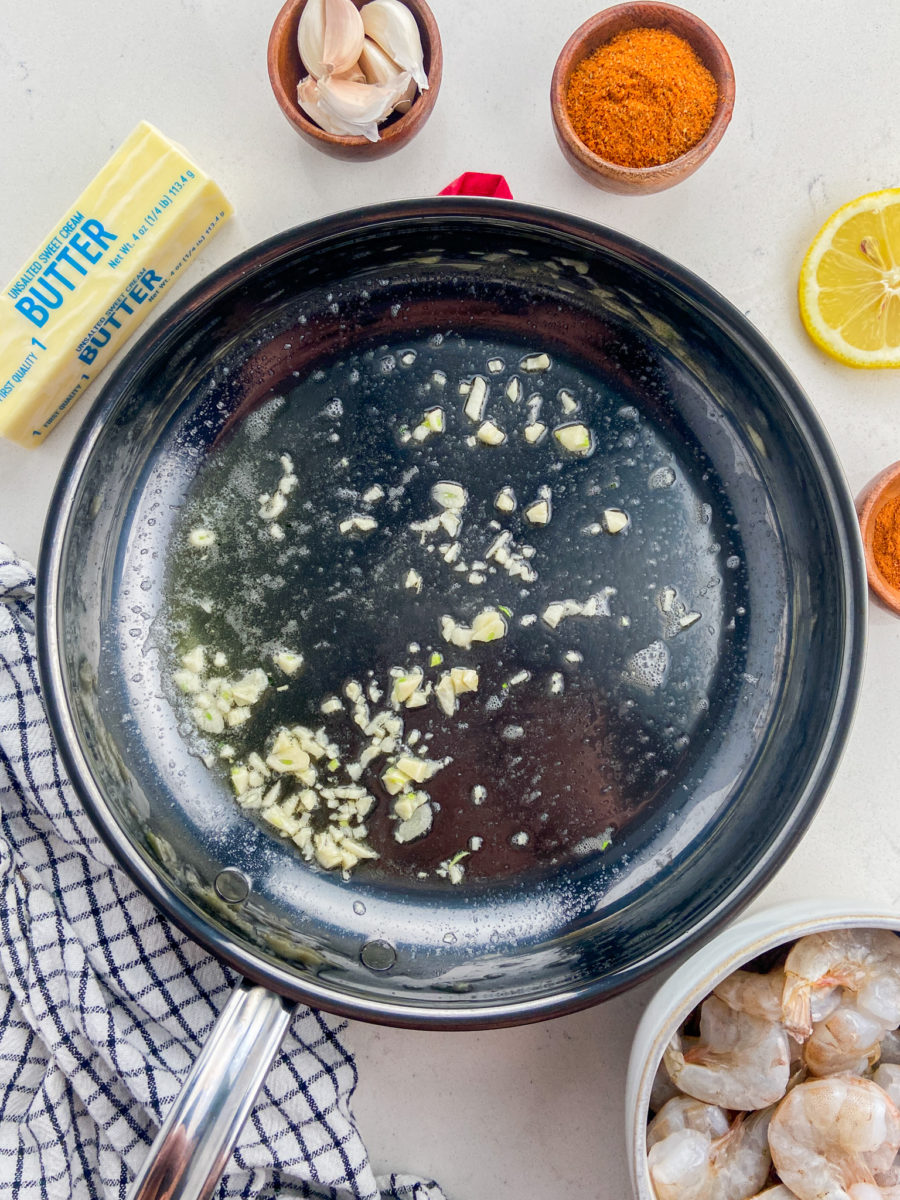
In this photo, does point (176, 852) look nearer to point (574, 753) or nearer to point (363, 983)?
point (363, 983)

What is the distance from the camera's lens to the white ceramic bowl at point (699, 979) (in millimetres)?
623

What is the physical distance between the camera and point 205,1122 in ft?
1.87

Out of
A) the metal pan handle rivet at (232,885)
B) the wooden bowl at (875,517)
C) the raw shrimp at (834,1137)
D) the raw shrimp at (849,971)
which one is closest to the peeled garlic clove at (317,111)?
the wooden bowl at (875,517)

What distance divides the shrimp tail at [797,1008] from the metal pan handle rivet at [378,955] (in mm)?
336

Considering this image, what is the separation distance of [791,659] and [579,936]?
1.06ft

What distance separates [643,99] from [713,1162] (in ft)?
2.89

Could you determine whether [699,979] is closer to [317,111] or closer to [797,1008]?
[797,1008]

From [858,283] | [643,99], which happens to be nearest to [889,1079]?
[858,283]

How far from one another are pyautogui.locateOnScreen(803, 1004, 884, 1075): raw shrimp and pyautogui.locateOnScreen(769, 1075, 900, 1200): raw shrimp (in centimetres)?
2

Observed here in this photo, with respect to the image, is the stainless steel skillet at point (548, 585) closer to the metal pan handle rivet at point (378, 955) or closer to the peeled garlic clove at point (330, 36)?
the metal pan handle rivet at point (378, 955)

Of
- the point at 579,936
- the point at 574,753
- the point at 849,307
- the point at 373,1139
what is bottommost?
the point at 373,1139

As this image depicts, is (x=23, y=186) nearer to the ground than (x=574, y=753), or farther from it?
farther from it

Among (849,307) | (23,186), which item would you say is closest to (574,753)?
(849,307)

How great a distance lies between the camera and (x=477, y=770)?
2.48 ft
